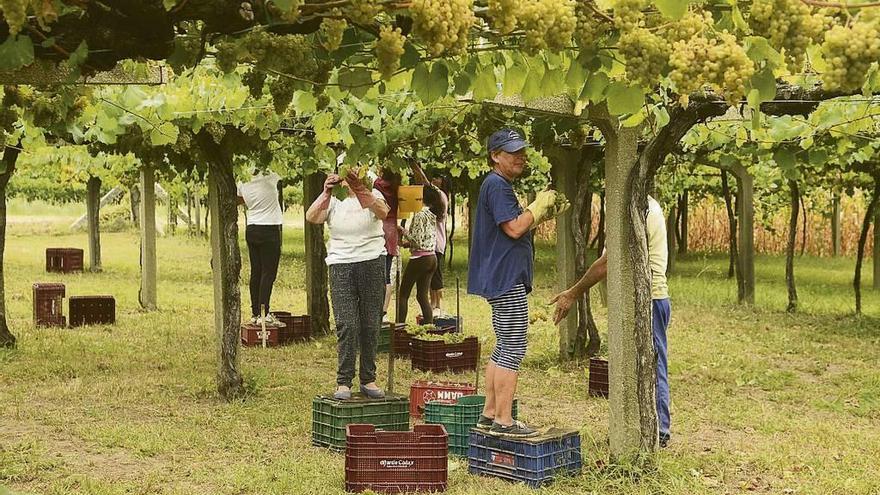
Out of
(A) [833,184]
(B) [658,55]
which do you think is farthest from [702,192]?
(B) [658,55]

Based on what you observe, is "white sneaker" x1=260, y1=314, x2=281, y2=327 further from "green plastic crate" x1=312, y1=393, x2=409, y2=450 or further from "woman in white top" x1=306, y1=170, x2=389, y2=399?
"green plastic crate" x1=312, y1=393, x2=409, y2=450

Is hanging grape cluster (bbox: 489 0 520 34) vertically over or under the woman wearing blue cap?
over

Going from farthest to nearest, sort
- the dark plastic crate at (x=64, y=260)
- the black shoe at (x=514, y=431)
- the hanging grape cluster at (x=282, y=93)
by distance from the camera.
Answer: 1. the dark plastic crate at (x=64, y=260)
2. the black shoe at (x=514, y=431)
3. the hanging grape cluster at (x=282, y=93)

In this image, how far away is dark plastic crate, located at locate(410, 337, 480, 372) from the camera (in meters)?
8.99

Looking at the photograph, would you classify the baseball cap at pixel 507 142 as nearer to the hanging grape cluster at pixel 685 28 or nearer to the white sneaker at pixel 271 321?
the hanging grape cluster at pixel 685 28

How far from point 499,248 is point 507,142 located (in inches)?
21.4

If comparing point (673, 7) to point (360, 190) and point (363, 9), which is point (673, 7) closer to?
point (363, 9)

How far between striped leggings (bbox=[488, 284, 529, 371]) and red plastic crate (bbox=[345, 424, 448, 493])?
52 cm

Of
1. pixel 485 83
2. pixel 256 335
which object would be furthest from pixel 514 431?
pixel 256 335

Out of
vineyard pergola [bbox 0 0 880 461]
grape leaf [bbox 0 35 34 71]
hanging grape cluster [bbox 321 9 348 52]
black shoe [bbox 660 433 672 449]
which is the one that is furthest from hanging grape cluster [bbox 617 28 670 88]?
black shoe [bbox 660 433 672 449]

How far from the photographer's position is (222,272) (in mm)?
7809

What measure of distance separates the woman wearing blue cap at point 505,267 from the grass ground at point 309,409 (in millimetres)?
480

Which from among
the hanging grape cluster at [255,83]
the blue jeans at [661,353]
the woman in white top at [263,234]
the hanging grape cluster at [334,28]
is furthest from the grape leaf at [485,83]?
the woman in white top at [263,234]

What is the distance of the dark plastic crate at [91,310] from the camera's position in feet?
40.3
